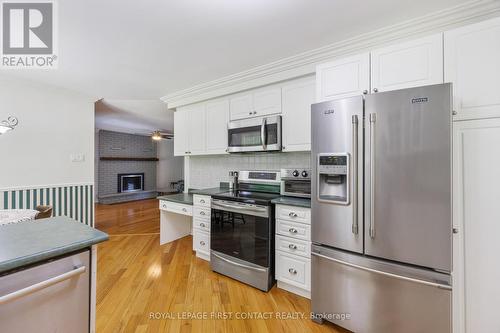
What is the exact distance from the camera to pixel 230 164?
3.46 meters

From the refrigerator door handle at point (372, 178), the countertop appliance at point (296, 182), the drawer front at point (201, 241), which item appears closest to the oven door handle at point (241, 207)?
the countertop appliance at point (296, 182)

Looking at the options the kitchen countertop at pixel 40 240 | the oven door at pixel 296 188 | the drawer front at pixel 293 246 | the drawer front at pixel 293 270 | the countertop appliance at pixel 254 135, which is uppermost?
the countertop appliance at pixel 254 135

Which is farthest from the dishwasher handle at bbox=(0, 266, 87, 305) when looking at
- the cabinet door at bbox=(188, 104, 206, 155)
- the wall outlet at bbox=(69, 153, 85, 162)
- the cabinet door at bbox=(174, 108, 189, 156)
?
the wall outlet at bbox=(69, 153, 85, 162)

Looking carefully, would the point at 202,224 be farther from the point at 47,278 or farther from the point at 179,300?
the point at 47,278

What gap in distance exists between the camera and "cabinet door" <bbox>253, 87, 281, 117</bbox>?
2652mm

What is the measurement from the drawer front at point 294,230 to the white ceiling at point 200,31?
1.74 metres

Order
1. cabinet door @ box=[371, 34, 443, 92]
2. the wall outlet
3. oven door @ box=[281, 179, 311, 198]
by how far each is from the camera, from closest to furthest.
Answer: cabinet door @ box=[371, 34, 443, 92], oven door @ box=[281, 179, 311, 198], the wall outlet

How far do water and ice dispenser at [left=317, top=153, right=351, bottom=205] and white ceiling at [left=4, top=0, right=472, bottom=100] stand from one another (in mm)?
1123

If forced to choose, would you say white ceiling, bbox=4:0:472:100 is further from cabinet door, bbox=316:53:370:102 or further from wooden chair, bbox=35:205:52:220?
wooden chair, bbox=35:205:52:220

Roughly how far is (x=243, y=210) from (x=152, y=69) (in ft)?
6.70

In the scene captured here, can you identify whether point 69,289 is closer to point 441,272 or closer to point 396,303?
point 396,303

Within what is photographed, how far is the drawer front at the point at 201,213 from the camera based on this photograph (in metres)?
2.84

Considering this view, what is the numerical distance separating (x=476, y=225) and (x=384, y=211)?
53 cm

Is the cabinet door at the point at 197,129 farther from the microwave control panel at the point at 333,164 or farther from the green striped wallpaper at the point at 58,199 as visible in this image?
the microwave control panel at the point at 333,164
